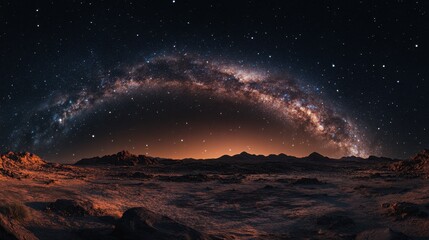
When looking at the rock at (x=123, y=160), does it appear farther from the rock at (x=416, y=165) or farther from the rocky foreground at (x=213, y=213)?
the rock at (x=416, y=165)

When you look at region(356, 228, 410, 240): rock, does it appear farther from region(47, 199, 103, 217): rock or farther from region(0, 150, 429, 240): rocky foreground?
region(47, 199, 103, 217): rock

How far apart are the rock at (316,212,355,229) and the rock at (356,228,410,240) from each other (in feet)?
3.41

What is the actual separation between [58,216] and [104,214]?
1099 mm

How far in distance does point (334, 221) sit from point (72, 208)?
241 inches

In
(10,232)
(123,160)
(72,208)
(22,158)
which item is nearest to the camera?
(10,232)

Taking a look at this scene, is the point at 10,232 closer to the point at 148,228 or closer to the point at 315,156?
the point at 148,228

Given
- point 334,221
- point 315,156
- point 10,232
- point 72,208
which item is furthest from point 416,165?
point 315,156

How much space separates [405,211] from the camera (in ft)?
27.1

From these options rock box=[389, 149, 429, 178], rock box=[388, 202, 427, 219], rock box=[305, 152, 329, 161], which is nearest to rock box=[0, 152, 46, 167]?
rock box=[388, 202, 427, 219]

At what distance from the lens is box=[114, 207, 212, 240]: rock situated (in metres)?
5.93

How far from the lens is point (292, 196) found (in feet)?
41.7

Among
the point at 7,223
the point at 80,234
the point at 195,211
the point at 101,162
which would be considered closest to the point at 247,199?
the point at 195,211

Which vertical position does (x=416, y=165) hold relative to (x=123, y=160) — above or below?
below

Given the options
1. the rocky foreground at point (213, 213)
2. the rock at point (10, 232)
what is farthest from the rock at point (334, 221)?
the rock at point (10, 232)
